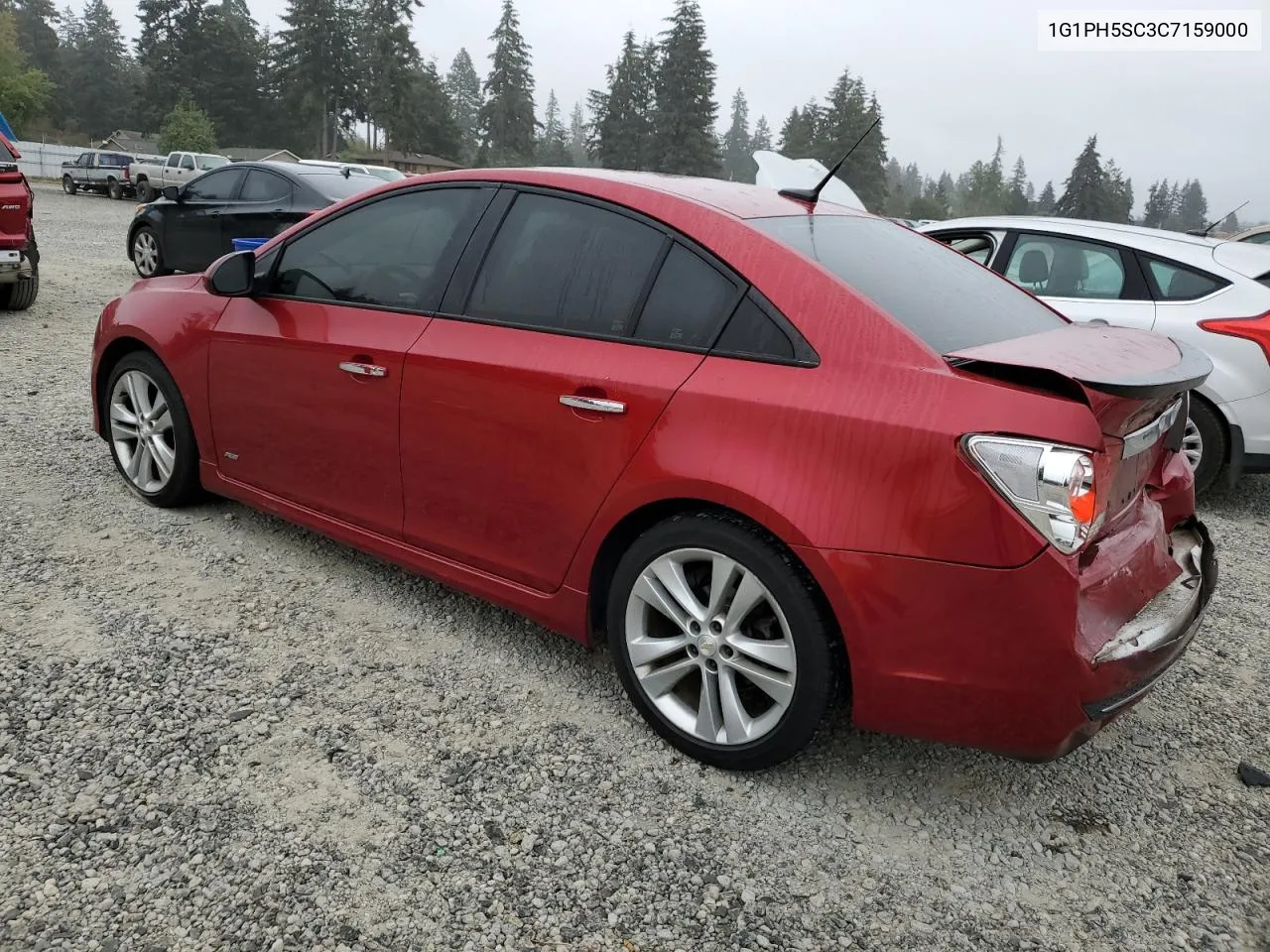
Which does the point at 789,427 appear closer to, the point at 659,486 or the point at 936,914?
the point at 659,486

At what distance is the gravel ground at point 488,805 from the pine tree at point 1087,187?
84.4 m

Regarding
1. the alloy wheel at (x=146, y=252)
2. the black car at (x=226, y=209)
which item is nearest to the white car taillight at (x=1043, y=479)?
the black car at (x=226, y=209)

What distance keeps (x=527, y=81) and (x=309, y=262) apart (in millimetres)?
85879

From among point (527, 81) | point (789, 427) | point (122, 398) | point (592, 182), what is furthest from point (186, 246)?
point (527, 81)

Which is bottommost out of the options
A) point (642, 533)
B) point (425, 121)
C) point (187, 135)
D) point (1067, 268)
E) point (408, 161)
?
point (642, 533)

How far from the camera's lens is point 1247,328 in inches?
197

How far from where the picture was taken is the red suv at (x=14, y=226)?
26.2 feet

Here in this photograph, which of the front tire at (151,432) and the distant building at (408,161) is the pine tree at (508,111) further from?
the front tire at (151,432)

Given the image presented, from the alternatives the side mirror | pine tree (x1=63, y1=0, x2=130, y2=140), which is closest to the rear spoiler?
the side mirror

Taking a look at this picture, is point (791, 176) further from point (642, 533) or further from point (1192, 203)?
point (1192, 203)

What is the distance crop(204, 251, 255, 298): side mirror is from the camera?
3650 mm

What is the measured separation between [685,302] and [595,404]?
38cm

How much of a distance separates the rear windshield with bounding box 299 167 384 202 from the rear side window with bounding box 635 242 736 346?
25.7ft

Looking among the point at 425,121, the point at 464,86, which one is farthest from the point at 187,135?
the point at 464,86
